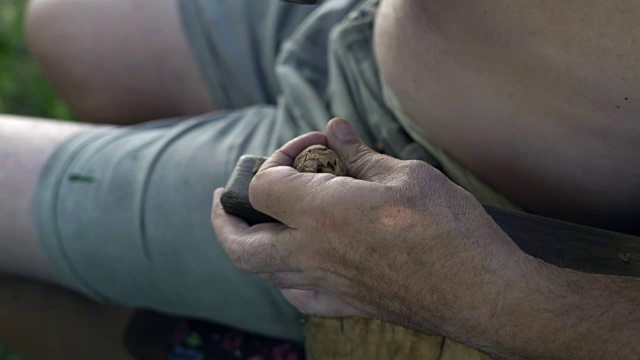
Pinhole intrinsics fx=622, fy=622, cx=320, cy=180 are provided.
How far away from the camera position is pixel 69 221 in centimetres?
Answer: 102

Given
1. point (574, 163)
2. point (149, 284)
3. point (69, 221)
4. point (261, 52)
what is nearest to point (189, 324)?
point (149, 284)

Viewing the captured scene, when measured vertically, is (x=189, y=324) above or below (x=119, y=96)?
below

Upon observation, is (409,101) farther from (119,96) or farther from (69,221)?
(119,96)

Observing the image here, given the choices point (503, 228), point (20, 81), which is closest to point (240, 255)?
point (503, 228)

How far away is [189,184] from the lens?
3.28ft

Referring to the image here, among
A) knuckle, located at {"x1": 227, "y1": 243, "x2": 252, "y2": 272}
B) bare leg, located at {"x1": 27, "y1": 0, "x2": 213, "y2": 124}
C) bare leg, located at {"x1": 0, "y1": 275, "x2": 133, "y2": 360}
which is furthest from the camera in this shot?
bare leg, located at {"x1": 27, "y1": 0, "x2": 213, "y2": 124}

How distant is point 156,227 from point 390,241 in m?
0.47

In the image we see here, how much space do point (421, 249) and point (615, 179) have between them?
12.9 inches

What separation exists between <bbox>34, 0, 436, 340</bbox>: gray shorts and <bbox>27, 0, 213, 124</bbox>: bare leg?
0.75ft

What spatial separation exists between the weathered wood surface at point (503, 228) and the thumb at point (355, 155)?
0.10 m

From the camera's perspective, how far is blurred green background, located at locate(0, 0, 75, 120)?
6.33 ft

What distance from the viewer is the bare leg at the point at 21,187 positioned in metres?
1.04

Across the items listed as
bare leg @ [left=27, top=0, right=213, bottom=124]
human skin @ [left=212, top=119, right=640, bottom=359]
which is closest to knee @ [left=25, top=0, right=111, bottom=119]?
bare leg @ [left=27, top=0, right=213, bottom=124]

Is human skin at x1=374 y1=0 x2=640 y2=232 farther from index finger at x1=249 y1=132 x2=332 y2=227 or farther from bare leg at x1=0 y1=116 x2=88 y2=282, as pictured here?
bare leg at x1=0 y1=116 x2=88 y2=282
